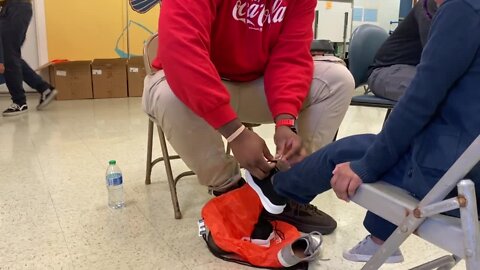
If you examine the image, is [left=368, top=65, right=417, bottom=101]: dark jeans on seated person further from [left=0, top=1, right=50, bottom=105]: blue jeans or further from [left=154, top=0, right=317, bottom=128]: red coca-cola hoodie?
[left=0, top=1, right=50, bottom=105]: blue jeans

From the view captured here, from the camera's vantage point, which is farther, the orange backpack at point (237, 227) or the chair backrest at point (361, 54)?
the chair backrest at point (361, 54)

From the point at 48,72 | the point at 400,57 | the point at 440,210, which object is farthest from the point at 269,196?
the point at 48,72

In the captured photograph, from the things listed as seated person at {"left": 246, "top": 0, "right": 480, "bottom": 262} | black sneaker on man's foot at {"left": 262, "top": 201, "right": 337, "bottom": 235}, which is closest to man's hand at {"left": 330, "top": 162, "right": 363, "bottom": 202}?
seated person at {"left": 246, "top": 0, "right": 480, "bottom": 262}

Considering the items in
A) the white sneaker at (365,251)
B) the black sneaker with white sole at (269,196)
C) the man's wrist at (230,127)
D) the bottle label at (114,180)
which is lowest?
the bottle label at (114,180)

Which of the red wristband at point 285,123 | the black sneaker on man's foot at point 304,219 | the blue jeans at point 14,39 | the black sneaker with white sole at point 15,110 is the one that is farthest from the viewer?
the blue jeans at point 14,39

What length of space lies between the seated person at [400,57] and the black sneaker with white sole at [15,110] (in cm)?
272

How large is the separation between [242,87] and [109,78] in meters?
3.21

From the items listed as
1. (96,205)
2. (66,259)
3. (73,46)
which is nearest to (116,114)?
(73,46)

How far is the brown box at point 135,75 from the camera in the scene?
14.0 ft

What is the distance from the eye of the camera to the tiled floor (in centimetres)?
116

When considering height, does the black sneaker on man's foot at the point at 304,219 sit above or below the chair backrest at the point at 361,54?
below

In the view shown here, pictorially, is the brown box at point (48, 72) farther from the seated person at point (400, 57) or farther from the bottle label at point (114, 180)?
the seated person at point (400, 57)

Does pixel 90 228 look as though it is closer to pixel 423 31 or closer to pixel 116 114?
pixel 423 31

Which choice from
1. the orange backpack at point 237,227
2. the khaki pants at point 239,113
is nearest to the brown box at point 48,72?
the khaki pants at point 239,113
